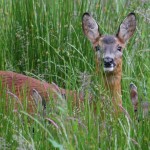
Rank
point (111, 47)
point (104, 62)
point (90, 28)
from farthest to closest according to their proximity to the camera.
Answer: point (90, 28)
point (111, 47)
point (104, 62)

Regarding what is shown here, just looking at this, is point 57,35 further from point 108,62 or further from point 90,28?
point 108,62

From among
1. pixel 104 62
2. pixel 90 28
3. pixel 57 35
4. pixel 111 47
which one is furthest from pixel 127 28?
pixel 104 62

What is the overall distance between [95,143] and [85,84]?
650mm

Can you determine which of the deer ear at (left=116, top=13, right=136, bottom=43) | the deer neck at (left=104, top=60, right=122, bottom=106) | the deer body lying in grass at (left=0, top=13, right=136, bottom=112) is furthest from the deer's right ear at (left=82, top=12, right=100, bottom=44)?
the deer neck at (left=104, top=60, right=122, bottom=106)

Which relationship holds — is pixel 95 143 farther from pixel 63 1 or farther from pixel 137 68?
pixel 63 1

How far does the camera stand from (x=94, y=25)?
6699 mm

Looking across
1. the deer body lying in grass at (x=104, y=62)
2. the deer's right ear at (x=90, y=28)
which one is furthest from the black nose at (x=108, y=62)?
the deer's right ear at (x=90, y=28)

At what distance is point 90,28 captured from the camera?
6.63m

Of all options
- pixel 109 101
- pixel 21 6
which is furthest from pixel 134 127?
pixel 21 6

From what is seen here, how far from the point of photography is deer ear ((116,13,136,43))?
667 cm

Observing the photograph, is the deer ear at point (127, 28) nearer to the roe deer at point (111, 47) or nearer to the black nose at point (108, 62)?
the roe deer at point (111, 47)

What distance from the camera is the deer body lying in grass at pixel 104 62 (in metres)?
5.98

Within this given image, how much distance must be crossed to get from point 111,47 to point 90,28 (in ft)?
1.19

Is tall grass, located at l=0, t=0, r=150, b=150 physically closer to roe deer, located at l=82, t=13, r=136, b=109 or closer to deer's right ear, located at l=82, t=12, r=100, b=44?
roe deer, located at l=82, t=13, r=136, b=109
